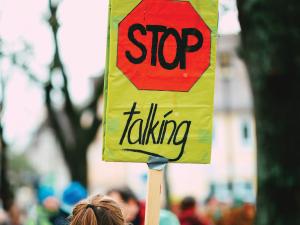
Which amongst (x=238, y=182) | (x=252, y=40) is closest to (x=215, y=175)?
(x=238, y=182)

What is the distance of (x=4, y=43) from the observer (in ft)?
44.9

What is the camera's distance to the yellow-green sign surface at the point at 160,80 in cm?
475

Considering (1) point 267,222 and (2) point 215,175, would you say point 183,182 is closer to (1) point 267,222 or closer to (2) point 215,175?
(2) point 215,175

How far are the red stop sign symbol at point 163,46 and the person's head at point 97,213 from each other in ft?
3.09

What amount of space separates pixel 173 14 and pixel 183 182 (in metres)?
52.4

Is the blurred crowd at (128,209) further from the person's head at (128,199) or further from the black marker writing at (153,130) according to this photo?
the black marker writing at (153,130)

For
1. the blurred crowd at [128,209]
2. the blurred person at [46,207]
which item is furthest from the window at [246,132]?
the blurred person at [46,207]

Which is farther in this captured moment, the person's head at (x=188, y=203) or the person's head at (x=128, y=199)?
the person's head at (x=188, y=203)

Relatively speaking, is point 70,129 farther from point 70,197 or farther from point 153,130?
point 153,130

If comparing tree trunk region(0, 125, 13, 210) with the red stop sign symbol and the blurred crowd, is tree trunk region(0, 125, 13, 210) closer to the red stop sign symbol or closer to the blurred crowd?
the blurred crowd

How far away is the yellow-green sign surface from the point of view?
475cm

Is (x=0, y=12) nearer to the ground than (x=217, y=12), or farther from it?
farther from it

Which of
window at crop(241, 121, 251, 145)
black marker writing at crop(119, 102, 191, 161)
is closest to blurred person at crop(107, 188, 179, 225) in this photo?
black marker writing at crop(119, 102, 191, 161)

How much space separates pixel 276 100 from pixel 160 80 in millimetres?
1217
